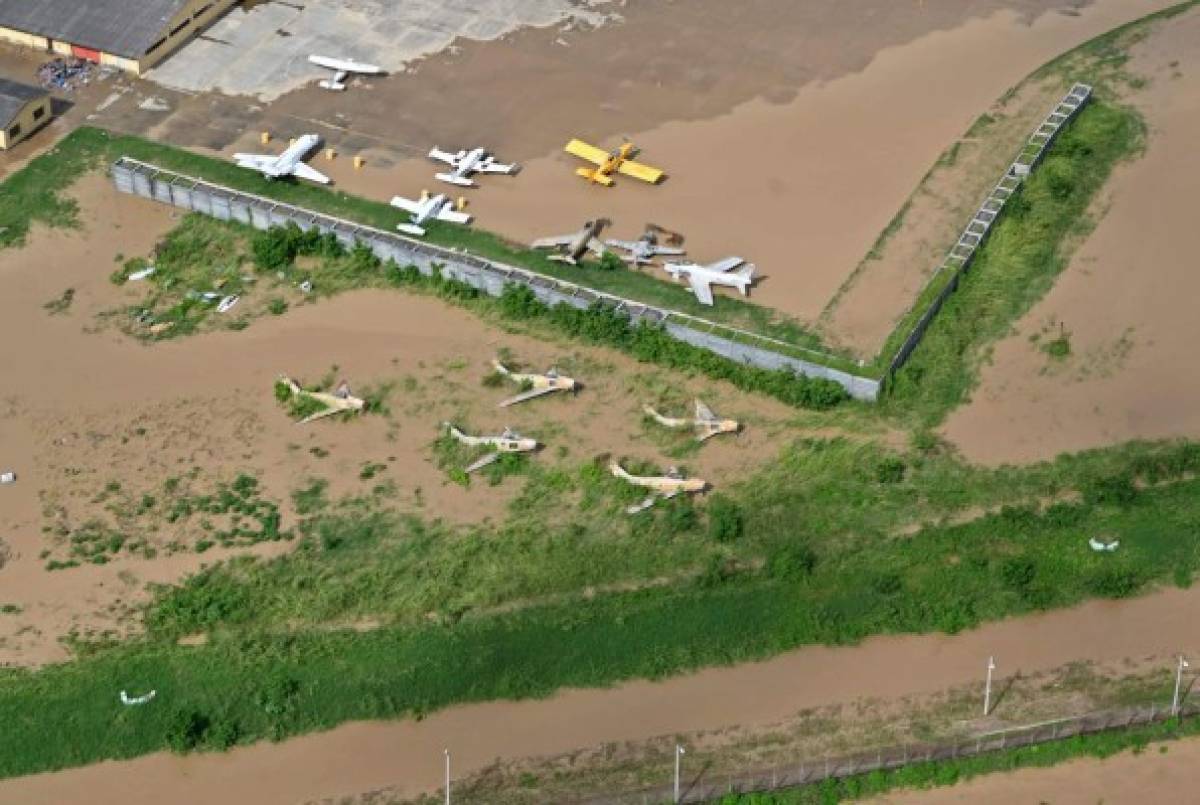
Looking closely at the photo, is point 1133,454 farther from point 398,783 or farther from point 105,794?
point 105,794

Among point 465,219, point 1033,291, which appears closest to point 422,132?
point 465,219

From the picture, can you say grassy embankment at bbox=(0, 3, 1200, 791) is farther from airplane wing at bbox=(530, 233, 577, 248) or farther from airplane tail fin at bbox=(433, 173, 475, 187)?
airplane tail fin at bbox=(433, 173, 475, 187)

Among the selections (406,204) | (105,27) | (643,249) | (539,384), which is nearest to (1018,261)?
(643,249)

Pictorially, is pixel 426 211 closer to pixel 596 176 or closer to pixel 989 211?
pixel 596 176

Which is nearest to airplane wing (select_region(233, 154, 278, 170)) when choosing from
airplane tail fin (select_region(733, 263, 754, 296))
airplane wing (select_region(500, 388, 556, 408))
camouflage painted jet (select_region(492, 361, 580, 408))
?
camouflage painted jet (select_region(492, 361, 580, 408))

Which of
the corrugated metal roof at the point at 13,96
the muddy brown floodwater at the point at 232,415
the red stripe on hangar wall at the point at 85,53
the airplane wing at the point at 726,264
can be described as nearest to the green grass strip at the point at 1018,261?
the muddy brown floodwater at the point at 232,415

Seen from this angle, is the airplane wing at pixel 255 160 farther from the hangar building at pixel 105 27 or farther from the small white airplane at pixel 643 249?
the small white airplane at pixel 643 249
